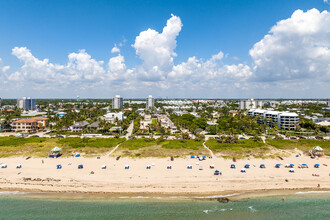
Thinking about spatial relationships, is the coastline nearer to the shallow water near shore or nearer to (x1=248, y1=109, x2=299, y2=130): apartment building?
the shallow water near shore

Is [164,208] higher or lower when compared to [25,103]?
lower

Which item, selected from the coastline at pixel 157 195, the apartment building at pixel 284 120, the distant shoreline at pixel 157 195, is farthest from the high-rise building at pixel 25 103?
the apartment building at pixel 284 120

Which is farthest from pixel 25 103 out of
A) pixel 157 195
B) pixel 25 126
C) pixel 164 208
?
pixel 164 208

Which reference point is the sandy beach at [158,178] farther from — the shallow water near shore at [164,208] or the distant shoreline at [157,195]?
the shallow water near shore at [164,208]

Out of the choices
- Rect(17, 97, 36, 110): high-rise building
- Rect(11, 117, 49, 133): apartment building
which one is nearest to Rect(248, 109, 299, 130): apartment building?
Rect(11, 117, 49, 133): apartment building

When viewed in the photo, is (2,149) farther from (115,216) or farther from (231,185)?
(231,185)

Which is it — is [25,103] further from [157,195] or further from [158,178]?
[157,195]

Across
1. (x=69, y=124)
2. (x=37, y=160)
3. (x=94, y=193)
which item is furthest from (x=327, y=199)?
(x=69, y=124)
